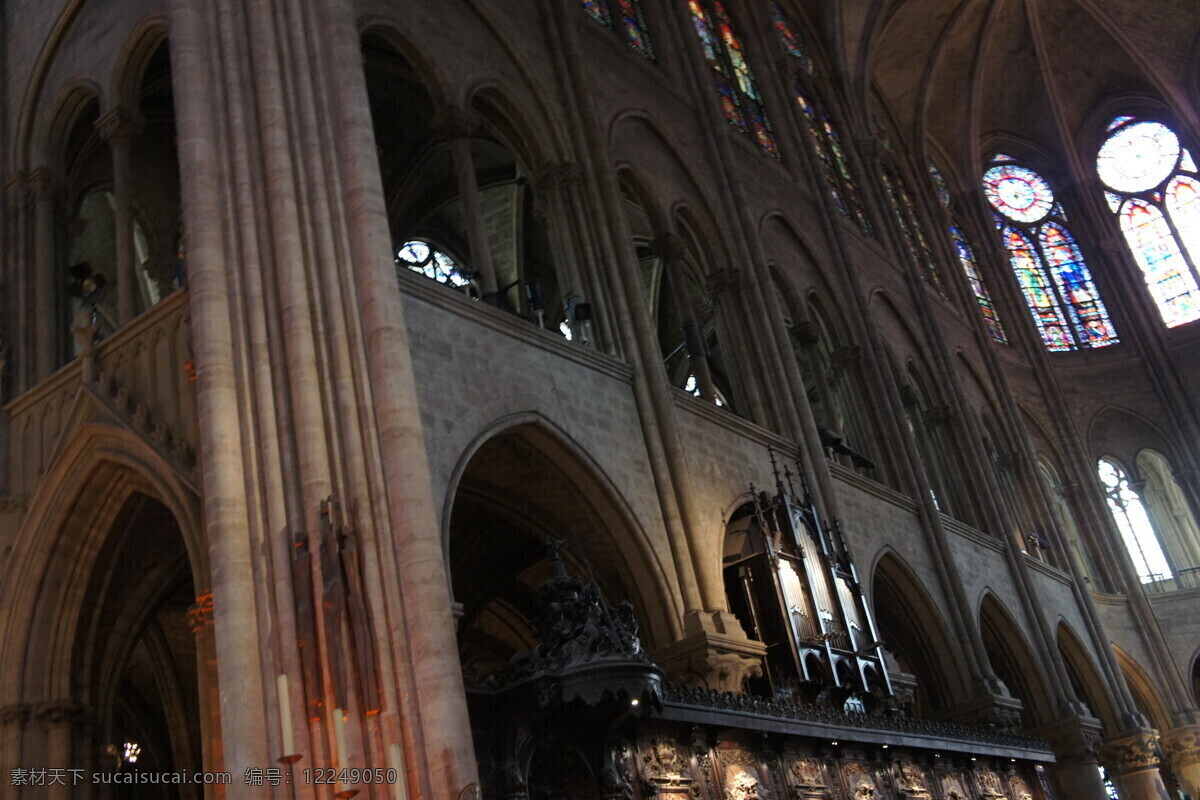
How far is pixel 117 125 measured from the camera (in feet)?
44.6

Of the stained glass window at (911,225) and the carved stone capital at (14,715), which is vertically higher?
the stained glass window at (911,225)

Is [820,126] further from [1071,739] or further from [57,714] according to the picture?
[57,714]

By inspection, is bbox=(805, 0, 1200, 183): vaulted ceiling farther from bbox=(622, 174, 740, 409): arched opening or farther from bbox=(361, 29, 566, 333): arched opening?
bbox=(361, 29, 566, 333): arched opening

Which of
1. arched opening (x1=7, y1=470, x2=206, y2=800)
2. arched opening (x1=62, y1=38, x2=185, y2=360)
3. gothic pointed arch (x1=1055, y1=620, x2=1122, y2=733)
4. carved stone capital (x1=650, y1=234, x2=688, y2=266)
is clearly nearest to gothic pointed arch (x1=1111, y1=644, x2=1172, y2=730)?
gothic pointed arch (x1=1055, y1=620, x2=1122, y2=733)

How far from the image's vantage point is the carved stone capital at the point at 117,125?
44.6 feet

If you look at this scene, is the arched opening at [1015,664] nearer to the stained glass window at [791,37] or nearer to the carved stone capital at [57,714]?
the stained glass window at [791,37]

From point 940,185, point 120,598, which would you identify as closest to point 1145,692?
point 940,185

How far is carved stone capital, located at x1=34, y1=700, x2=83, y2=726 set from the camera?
11.3 m

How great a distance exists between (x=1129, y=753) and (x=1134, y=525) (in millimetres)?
8401

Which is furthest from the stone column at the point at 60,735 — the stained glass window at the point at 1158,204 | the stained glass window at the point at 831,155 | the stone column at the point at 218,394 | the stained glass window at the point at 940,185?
the stained glass window at the point at 1158,204

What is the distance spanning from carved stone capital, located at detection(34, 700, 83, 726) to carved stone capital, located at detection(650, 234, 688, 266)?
9197 millimetres

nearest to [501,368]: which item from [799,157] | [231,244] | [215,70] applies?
[231,244]

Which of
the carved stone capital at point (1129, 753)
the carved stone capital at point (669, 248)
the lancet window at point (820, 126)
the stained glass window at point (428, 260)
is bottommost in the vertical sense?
the carved stone capital at point (1129, 753)

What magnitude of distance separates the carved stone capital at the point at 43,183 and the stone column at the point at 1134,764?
19.9 m
